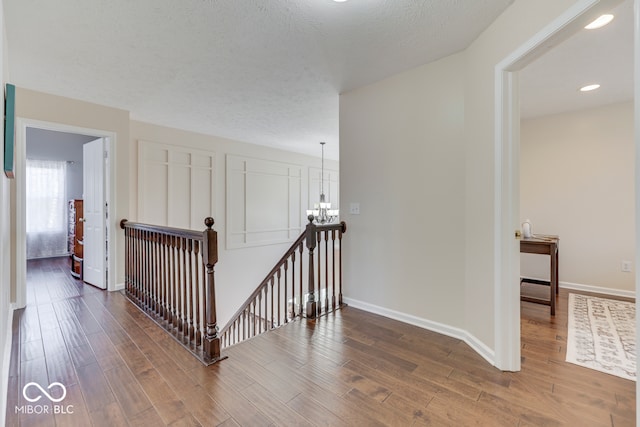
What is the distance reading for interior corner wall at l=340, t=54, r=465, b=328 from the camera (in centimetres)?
241

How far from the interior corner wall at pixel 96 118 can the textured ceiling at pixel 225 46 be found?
14 centimetres

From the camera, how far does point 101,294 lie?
345 centimetres

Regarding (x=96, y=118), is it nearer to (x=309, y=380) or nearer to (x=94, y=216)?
(x=94, y=216)

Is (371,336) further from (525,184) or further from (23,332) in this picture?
→ (525,184)

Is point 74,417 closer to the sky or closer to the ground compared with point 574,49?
closer to the ground

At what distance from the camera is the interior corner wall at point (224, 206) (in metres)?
4.22

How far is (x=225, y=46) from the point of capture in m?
2.25

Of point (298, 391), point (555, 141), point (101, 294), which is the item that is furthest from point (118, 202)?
point (555, 141)

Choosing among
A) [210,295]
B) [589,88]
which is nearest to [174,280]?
[210,295]

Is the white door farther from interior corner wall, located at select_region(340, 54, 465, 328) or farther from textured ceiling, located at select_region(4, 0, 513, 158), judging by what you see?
interior corner wall, located at select_region(340, 54, 465, 328)

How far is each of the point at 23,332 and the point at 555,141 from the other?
246 inches

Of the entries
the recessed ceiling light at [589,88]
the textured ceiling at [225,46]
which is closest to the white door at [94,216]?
the textured ceiling at [225,46]

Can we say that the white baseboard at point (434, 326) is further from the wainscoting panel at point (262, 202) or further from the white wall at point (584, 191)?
the wainscoting panel at point (262, 202)

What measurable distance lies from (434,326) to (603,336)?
4.49 feet
